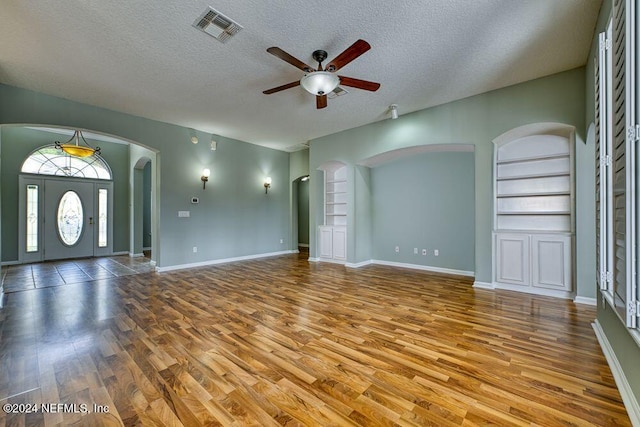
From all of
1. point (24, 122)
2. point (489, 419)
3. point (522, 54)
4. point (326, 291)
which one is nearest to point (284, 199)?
point (326, 291)

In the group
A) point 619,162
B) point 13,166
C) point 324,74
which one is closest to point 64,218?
point 13,166

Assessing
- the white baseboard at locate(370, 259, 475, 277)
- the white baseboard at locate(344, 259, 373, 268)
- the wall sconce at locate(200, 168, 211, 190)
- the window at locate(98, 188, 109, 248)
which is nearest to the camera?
the white baseboard at locate(370, 259, 475, 277)

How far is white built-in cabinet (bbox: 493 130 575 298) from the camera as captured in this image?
12.9ft

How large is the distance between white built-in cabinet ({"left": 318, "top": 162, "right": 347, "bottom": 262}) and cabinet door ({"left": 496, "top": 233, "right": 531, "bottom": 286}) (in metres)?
3.26

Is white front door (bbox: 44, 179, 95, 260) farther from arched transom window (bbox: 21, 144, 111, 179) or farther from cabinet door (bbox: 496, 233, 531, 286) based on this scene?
cabinet door (bbox: 496, 233, 531, 286)

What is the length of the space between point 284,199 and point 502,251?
5.84 metres

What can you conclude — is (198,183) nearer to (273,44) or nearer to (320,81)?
(273,44)

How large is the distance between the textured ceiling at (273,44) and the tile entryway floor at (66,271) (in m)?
3.25

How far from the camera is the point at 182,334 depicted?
9.05ft

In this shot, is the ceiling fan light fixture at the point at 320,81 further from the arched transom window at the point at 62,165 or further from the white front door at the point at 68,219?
the white front door at the point at 68,219

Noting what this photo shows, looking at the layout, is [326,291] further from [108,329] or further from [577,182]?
[577,182]

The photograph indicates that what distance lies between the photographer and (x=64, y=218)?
295 inches

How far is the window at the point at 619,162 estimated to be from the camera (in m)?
1.51

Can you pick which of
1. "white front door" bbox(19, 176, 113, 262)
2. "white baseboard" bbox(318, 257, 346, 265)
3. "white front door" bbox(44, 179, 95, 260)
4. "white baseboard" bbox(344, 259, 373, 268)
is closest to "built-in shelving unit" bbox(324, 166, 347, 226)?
"white baseboard" bbox(318, 257, 346, 265)
